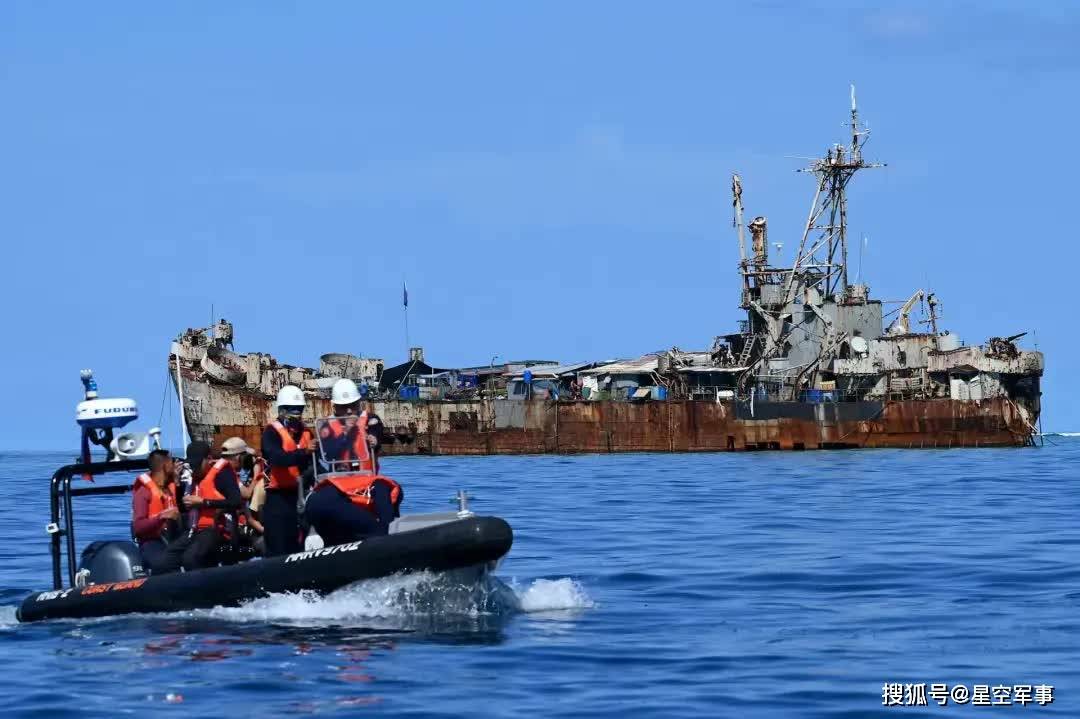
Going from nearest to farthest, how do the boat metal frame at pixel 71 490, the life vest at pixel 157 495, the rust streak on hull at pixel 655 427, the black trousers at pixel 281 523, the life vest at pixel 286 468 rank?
the life vest at pixel 286 468 < the black trousers at pixel 281 523 < the life vest at pixel 157 495 < the boat metal frame at pixel 71 490 < the rust streak on hull at pixel 655 427

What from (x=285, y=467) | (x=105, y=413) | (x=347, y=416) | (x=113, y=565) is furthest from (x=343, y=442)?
(x=113, y=565)

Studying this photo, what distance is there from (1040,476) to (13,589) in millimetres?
34726

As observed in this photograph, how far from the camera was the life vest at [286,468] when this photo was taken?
1683 centimetres

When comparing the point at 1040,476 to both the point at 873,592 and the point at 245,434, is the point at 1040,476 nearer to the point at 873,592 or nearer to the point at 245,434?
the point at 873,592

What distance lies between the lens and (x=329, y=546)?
54.9 ft

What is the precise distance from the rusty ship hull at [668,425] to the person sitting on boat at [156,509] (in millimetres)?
59238

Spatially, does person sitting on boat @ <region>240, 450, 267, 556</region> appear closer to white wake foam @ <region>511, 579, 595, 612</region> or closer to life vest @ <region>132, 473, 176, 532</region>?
life vest @ <region>132, 473, 176, 532</region>

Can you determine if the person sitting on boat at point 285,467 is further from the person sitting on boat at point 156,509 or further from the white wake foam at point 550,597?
the white wake foam at point 550,597

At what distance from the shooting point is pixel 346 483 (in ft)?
55.3

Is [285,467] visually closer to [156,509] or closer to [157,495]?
[157,495]

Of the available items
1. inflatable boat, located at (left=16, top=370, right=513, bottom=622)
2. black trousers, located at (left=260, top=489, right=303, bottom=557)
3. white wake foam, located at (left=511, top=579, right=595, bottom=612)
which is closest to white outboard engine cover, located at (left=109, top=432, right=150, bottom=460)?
inflatable boat, located at (left=16, top=370, right=513, bottom=622)

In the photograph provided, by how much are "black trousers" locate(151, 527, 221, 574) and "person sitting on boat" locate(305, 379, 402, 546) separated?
4.22 ft

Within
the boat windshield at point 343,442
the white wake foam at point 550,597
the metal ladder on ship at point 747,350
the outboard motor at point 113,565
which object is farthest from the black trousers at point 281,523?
the metal ladder on ship at point 747,350

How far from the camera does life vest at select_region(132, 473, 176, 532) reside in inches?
697
